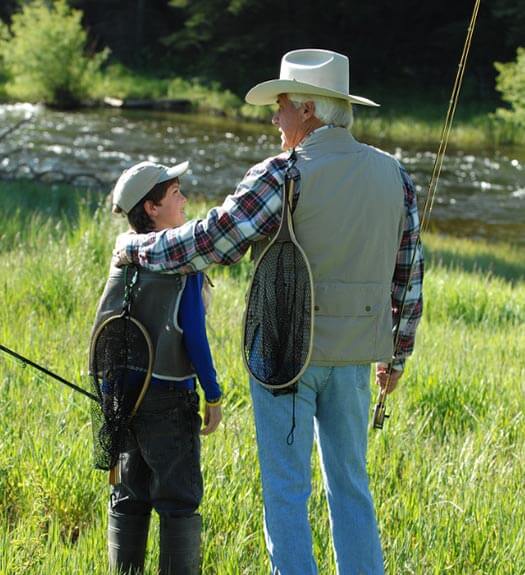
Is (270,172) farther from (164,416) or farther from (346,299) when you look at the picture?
(164,416)

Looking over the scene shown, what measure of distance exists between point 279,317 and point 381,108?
31.8 metres

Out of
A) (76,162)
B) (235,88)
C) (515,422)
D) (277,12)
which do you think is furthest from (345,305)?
(277,12)

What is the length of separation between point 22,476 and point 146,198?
3.96 feet

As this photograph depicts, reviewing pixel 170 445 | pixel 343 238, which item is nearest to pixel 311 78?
pixel 343 238

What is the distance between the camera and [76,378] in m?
4.85

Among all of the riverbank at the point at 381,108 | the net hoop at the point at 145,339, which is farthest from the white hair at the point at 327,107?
the riverbank at the point at 381,108

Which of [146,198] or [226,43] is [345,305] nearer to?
[146,198]

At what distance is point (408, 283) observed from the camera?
128 inches

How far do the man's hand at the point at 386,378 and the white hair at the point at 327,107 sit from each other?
32.9 inches

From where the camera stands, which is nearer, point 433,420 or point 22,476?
point 22,476

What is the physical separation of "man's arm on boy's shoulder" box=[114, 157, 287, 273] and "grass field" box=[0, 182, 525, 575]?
967 mm

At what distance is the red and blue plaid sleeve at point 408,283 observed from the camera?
320 centimetres

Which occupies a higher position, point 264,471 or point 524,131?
point 264,471

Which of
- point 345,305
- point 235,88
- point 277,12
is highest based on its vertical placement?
point 345,305
